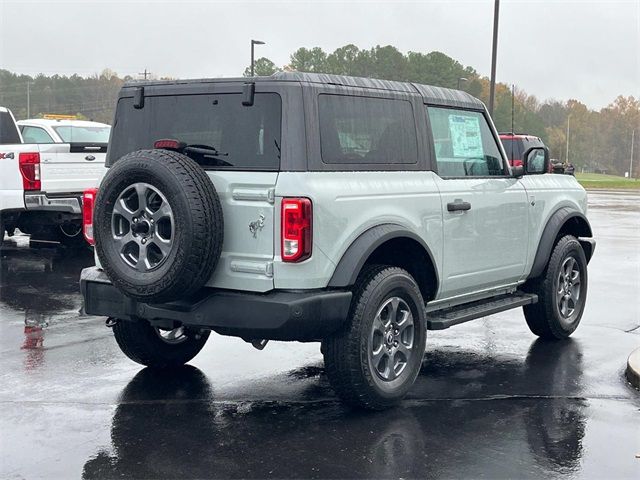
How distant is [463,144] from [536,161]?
2.75 ft

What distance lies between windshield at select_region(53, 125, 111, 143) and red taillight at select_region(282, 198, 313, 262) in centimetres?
1061

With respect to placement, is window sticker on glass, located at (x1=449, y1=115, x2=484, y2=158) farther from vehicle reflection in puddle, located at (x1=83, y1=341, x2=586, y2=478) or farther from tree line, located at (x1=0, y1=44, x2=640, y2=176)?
tree line, located at (x1=0, y1=44, x2=640, y2=176)

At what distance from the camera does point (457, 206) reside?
6.16 m

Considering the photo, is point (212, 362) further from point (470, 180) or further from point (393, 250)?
point (470, 180)

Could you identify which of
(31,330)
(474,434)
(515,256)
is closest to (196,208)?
(474,434)

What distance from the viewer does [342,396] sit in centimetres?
539

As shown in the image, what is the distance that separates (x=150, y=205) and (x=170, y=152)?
1.06 ft

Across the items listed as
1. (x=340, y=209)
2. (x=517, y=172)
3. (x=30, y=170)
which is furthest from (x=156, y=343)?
(x=30, y=170)

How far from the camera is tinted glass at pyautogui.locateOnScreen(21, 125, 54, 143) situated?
15.0m

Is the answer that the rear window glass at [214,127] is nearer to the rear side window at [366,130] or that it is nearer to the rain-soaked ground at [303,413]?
the rear side window at [366,130]

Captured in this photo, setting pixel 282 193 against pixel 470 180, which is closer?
pixel 282 193

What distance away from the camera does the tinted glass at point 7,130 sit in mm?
13016

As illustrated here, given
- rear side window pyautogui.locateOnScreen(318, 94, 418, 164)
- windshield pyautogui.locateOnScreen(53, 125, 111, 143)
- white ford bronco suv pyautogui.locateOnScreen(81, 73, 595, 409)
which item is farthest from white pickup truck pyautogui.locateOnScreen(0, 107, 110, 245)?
rear side window pyautogui.locateOnScreen(318, 94, 418, 164)

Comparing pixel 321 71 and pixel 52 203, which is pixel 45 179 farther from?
pixel 321 71
